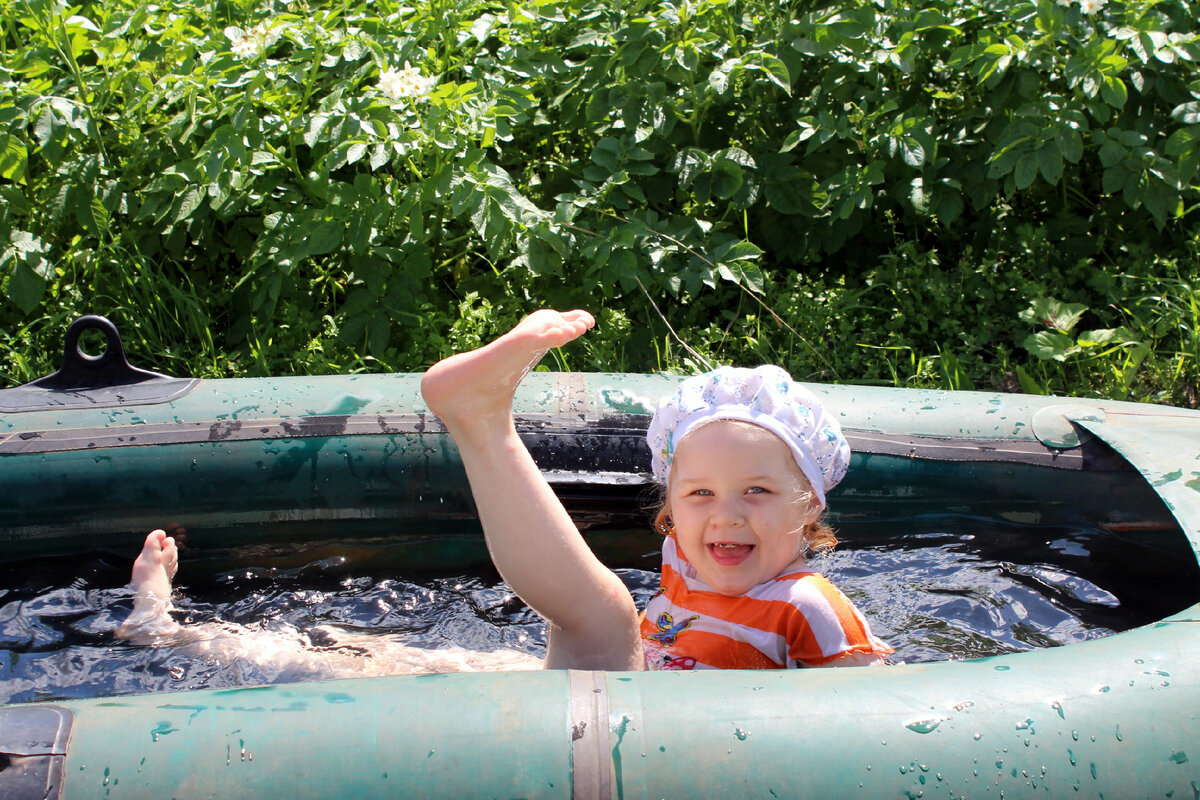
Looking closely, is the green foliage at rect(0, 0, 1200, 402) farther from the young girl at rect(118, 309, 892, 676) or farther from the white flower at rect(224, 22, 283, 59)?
the young girl at rect(118, 309, 892, 676)

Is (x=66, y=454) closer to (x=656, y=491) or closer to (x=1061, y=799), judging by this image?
(x=656, y=491)

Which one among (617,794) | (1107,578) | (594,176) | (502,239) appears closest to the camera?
(617,794)

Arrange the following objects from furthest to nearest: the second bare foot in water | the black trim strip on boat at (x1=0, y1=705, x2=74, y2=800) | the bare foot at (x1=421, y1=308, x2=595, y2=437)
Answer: the second bare foot in water < the bare foot at (x1=421, y1=308, x2=595, y2=437) < the black trim strip on boat at (x1=0, y1=705, x2=74, y2=800)

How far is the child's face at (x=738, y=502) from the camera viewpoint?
1.73m

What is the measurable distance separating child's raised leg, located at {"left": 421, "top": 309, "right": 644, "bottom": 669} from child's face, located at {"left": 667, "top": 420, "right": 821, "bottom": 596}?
0.17 meters

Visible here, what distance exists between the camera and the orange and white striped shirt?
67.0 inches

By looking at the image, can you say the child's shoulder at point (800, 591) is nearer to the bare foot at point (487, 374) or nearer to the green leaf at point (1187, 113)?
the bare foot at point (487, 374)

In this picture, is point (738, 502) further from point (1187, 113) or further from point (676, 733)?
point (1187, 113)

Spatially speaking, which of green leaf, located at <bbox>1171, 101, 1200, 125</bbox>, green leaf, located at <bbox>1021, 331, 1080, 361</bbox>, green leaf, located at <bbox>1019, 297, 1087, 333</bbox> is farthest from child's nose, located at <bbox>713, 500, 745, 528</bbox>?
green leaf, located at <bbox>1171, 101, 1200, 125</bbox>

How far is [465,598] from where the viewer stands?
2.39m

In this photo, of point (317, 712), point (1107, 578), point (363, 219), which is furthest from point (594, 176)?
point (317, 712)

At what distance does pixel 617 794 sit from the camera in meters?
1.28

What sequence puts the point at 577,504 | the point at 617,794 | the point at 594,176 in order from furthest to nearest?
the point at 594,176, the point at 577,504, the point at 617,794

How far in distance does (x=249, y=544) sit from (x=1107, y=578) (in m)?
1.82
